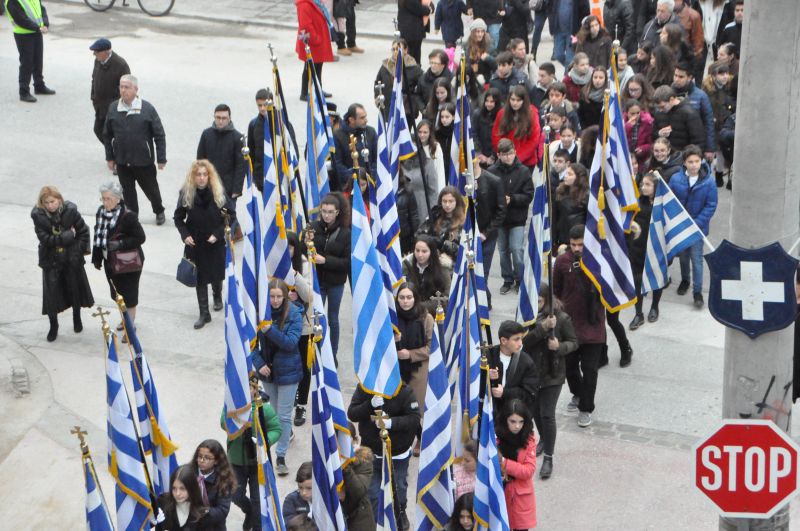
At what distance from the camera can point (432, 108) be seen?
16.3m

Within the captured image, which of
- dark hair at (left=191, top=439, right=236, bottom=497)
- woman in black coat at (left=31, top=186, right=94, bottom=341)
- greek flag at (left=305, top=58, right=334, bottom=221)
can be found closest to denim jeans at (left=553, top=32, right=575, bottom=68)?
greek flag at (left=305, top=58, right=334, bottom=221)

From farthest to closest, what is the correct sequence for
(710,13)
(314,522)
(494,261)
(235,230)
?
(710,13), (494,261), (235,230), (314,522)

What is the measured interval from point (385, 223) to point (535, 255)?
1.62 meters

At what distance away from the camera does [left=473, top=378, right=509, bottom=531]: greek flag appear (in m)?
9.30

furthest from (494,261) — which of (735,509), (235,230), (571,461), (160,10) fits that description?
(160,10)

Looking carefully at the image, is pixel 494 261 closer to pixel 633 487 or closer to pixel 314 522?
pixel 633 487

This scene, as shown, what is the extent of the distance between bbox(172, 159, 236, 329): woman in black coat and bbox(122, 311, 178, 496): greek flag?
3568 millimetres

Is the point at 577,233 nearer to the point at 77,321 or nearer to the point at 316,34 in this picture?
the point at 77,321

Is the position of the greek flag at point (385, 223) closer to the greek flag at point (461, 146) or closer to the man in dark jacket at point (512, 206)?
the greek flag at point (461, 146)

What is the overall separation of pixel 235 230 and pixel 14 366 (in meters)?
2.69

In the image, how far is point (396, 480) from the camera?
10727 mm

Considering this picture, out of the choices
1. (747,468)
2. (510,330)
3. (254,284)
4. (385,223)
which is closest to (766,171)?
(747,468)

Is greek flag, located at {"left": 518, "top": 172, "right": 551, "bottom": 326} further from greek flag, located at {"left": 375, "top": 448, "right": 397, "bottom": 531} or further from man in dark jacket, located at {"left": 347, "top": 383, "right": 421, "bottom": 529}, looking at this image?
greek flag, located at {"left": 375, "top": 448, "right": 397, "bottom": 531}

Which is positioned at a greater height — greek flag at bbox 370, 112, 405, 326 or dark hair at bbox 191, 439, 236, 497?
greek flag at bbox 370, 112, 405, 326
